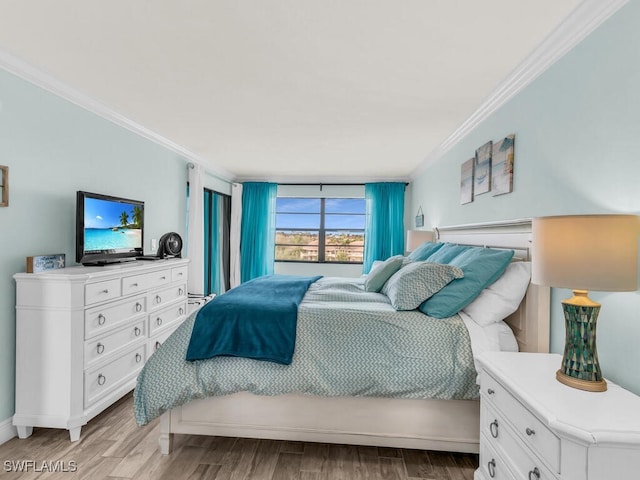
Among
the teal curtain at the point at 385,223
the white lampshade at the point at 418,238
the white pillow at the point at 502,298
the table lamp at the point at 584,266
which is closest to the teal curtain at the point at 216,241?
the teal curtain at the point at 385,223

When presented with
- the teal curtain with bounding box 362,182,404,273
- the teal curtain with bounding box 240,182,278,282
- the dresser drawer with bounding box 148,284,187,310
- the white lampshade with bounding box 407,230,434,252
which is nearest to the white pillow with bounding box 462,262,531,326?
the white lampshade with bounding box 407,230,434,252

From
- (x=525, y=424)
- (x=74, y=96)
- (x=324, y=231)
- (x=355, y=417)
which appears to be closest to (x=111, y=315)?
(x=74, y=96)

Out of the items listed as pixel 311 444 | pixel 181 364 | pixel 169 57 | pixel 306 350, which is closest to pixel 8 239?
pixel 181 364

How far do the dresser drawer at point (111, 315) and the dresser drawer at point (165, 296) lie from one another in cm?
12

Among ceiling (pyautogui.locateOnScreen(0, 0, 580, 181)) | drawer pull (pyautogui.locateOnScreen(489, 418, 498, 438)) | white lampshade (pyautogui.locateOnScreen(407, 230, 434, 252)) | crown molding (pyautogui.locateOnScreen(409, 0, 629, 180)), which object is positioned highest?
ceiling (pyautogui.locateOnScreen(0, 0, 580, 181))

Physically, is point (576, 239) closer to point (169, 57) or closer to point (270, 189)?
point (169, 57)

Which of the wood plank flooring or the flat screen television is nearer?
the wood plank flooring

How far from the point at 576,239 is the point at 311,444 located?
1.87 meters

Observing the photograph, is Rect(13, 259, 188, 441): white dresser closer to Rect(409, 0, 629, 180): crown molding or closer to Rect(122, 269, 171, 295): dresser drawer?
Rect(122, 269, 171, 295): dresser drawer

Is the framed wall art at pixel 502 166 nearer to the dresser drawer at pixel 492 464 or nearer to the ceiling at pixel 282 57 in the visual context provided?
the ceiling at pixel 282 57

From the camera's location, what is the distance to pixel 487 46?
195 centimetres

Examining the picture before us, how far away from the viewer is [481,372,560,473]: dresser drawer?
110 cm

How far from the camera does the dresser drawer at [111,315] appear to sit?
7.37ft

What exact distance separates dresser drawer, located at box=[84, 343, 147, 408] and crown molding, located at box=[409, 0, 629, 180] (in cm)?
334
